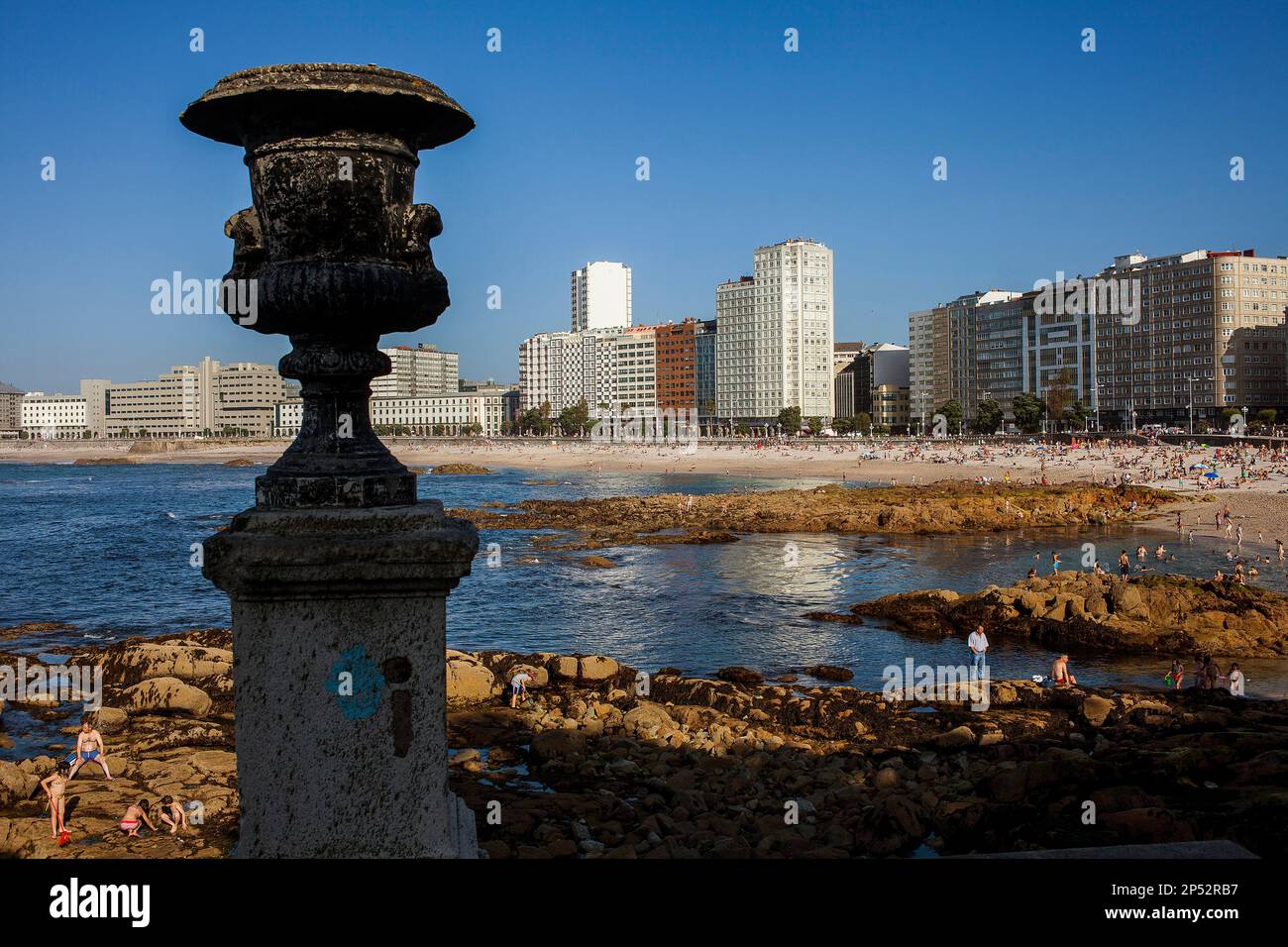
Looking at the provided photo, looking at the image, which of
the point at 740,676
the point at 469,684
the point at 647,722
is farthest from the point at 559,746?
the point at 740,676

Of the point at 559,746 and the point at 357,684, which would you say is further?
the point at 559,746

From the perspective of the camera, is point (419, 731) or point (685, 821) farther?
point (685, 821)

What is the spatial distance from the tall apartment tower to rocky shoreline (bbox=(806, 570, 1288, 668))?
518ft

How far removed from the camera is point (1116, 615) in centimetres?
2438

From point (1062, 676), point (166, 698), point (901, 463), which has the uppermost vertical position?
point (901, 463)

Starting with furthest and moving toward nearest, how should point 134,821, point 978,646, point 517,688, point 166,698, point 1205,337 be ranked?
point 1205,337 < point 978,646 < point 517,688 < point 166,698 < point 134,821

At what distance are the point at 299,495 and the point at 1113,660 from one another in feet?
73.2

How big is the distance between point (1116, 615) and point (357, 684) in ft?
81.2

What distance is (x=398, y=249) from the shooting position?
3.86 meters

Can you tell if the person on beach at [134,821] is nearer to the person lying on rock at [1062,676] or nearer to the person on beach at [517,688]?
the person on beach at [517,688]

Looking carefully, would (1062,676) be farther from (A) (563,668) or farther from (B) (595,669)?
(A) (563,668)

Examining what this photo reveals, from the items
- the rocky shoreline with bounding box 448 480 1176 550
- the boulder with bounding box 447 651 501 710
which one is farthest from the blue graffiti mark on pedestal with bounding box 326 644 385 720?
the rocky shoreline with bounding box 448 480 1176 550

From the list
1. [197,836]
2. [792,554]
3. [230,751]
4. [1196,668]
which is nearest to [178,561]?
[792,554]

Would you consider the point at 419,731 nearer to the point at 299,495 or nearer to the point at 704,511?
the point at 299,495
